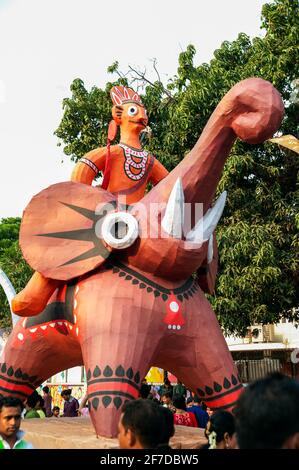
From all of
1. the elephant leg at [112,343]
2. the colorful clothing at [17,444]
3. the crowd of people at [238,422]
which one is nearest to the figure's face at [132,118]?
the elephant leg at [112,343]

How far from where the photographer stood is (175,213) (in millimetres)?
4711

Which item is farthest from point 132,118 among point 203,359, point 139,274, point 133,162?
point 203,359

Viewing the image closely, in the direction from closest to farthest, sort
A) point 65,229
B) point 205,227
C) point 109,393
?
point 109,393
point 205,227
point 65,229

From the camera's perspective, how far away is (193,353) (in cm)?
488

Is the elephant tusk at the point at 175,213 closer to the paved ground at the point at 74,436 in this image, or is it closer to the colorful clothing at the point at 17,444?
the paved ground at the point at 74,436

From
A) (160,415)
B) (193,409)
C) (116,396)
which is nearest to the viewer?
(160,415)

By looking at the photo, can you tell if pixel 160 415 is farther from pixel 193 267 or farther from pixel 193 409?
pixel 193 409

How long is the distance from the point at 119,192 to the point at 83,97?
7.83 meters

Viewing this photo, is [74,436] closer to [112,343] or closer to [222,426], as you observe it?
[112,343]

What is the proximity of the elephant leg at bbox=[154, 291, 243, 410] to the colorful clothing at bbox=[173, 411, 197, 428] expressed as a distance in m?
0.63

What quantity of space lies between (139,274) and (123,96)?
192cm

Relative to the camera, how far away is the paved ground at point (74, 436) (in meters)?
4.26

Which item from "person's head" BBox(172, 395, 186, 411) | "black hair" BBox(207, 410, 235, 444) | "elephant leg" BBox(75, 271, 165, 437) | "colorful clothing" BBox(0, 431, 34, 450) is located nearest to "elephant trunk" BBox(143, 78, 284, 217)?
"elephant leg" BBox(75, 271, 165, 437)
